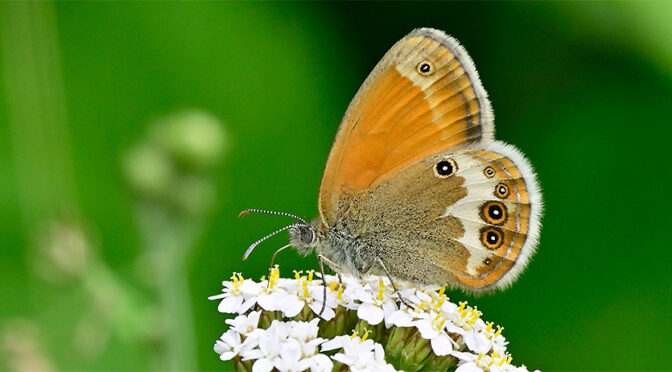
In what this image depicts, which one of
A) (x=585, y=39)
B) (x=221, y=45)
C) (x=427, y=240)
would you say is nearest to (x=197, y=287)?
(x=221, y=45)

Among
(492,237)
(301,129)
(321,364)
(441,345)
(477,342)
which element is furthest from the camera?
(301,129)

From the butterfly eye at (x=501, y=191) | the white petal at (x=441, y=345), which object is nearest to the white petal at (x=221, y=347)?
the white petal at (x=441, y=345)

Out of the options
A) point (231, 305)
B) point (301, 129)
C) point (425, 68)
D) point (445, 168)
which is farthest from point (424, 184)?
point (301, 129)

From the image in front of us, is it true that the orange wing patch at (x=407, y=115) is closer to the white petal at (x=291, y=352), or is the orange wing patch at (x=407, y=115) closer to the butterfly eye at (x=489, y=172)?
the butterfly eye at (x=489, y=172)

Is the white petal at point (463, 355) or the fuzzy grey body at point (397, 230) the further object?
the fuzzy grey body at point (397, 230)

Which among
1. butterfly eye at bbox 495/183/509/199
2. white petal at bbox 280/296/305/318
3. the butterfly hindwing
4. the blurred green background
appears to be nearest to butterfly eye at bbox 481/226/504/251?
the butterfly hindwing

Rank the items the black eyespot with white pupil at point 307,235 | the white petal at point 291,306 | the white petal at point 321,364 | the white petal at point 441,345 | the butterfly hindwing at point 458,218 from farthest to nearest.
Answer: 1. the black eyespot with white pupil at point 307,235
2. the butterfly hindwing at point 458,218
3. the white petal at point 291,306
4. the white petal at point 441,345
5. the white petal at point 321,364

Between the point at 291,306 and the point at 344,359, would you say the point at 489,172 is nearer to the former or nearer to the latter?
the point at 291,306
